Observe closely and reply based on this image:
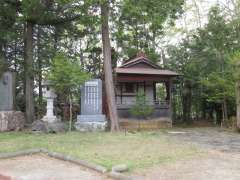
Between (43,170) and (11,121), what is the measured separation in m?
10.1

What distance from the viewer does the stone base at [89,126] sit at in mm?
17812

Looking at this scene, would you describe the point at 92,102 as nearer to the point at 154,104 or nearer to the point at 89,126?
the point at 89,126

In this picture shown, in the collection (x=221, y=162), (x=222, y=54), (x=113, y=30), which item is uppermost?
(x=113, y=30)

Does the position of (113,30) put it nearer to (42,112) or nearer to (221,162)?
(42,112)

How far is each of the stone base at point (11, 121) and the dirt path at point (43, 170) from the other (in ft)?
26.0

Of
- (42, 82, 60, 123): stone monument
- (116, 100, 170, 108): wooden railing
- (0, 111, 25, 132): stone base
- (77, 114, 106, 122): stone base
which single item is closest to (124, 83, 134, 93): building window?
(116, 100, 170, 108): wooden railing

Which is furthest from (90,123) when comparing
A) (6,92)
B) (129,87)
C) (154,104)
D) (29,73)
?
(129,87)

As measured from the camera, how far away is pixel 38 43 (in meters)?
23.8

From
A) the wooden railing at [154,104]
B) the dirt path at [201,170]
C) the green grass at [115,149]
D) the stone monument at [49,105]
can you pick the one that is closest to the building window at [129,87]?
the wooden railing at [154,104]

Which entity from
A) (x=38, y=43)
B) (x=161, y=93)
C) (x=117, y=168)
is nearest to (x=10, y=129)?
(x=38, y=43)

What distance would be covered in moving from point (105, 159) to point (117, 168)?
1.42 meters

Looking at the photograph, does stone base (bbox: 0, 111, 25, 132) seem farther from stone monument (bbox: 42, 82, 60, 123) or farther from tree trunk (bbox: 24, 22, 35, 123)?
tree trunk (bbox: 24, 22, 35, 123)

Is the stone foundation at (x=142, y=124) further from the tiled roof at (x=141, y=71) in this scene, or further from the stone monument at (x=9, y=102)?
the stone monument at (x=9, y=102)

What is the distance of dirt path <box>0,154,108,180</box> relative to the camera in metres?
7.85
